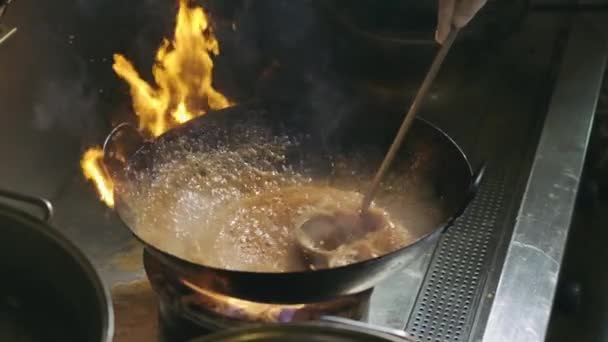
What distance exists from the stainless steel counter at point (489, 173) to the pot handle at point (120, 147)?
8.5 inches

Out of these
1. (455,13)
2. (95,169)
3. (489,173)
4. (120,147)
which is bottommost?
(489,173)

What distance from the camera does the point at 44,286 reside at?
0.97m

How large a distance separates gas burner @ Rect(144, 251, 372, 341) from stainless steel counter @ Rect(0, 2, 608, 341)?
159 mm

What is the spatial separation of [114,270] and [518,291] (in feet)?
2.53

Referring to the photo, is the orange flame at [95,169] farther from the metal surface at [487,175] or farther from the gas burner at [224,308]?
the metal surface at [487,175]

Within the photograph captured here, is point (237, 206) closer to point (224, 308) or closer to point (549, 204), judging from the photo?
point (224, 308)

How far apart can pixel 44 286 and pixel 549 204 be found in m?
0.94

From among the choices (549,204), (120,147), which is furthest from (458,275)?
(120,147)

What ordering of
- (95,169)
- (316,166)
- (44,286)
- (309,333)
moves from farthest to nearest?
(95,169), (316,166), (44,286), (309,333)

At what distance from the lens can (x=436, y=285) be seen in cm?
131

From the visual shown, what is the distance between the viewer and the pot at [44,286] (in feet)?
2.86

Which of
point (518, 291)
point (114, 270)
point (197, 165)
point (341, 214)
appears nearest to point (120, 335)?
point (114, 270)

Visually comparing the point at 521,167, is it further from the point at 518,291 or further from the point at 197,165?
the point at 197,165

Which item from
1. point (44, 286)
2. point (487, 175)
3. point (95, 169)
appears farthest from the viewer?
point (95, 169)
